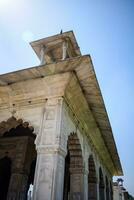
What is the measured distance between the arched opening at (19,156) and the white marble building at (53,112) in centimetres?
4

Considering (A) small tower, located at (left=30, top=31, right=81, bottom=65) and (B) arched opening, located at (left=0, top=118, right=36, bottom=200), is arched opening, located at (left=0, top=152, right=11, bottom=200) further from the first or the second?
(A) small tower, located at (left=30, top=31, right=81, bottom=65)

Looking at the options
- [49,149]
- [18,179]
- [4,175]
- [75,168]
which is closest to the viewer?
[49,149]

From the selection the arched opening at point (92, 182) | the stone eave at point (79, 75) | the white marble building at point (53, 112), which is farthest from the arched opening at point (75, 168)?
the arched opening at point (92, 182)

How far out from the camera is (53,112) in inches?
236

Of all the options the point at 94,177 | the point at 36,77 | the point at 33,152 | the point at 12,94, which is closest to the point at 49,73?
the point at 36,77

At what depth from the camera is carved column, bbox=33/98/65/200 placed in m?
4.76

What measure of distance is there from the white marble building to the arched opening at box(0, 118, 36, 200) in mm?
39

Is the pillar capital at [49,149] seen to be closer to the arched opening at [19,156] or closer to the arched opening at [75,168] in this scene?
Result: the arched opening at [75,168]

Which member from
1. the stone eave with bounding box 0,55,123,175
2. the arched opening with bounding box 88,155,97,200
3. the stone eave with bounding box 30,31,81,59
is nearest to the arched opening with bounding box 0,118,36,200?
the stone eave with bounding box 0,55,123,175

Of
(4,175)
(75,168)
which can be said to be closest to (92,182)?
(75,168)

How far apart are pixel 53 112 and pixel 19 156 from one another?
4.38 meters

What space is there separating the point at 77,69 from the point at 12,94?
8.03 feet

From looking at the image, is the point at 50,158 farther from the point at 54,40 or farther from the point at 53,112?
the point at 54,40

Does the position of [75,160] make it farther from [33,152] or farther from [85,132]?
[33,152]
